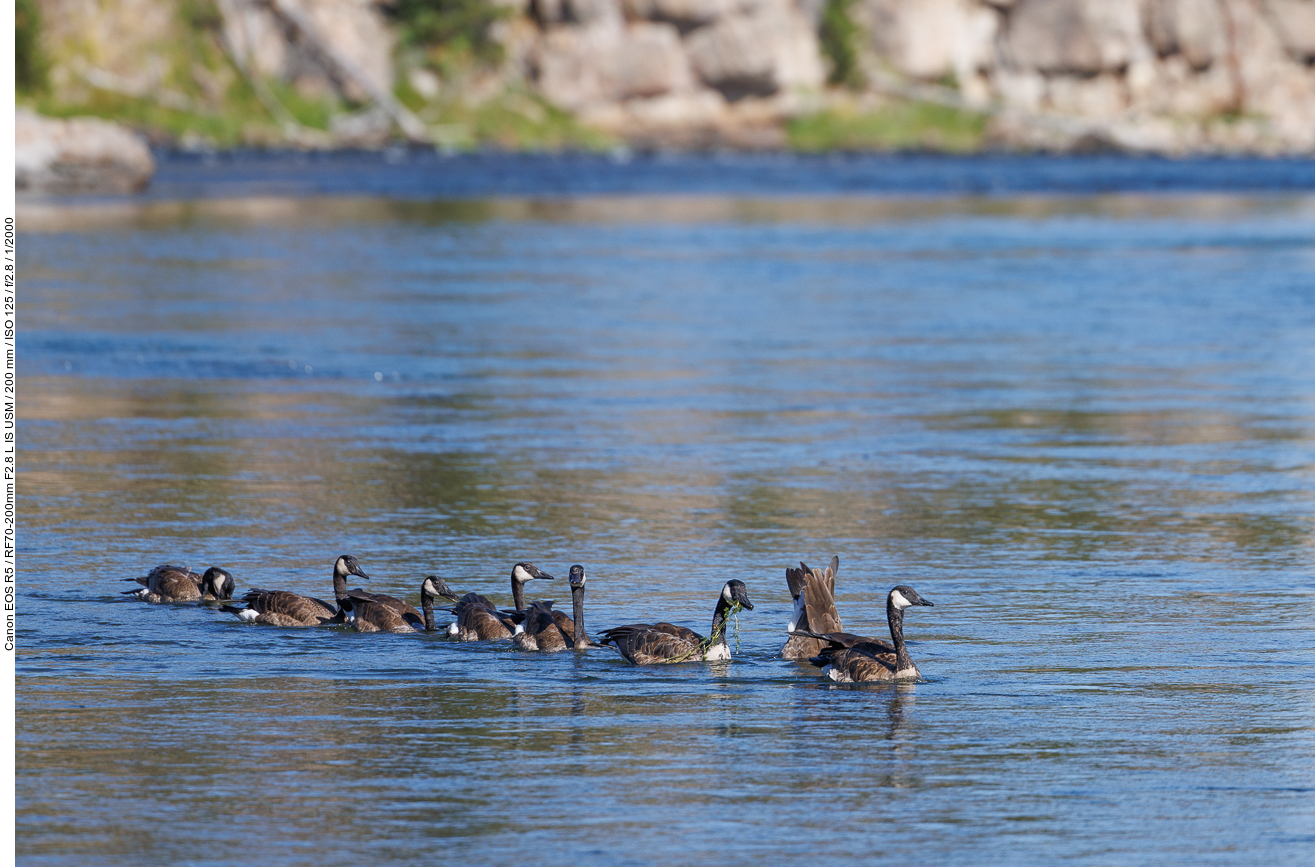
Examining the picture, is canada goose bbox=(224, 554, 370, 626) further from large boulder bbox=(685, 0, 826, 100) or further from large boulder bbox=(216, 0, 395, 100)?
large boulder bbox=(685, 0, 826, 100)

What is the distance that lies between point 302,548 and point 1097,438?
8.13m

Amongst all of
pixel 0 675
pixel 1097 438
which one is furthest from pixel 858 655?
pixel 1097 438

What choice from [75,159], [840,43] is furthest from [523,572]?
[840,43]

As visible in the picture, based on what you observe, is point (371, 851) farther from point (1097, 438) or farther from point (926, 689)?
point (1097, 438)

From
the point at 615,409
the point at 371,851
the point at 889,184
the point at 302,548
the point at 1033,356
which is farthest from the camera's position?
the point at 889,184

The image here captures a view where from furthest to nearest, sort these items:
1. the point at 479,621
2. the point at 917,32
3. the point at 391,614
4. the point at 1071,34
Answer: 1. the point at 1071,34
2. the point at 917,32
3. the point at 391,614
4. the point at 479,621

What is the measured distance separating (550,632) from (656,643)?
2.09 feet

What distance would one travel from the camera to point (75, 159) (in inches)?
2446

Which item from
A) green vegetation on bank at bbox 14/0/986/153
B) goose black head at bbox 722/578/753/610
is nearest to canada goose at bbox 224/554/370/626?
goose black head at bbox 722/578/753/610

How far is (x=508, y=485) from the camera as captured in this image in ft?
55.1

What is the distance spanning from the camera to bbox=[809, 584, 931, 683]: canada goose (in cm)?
1095

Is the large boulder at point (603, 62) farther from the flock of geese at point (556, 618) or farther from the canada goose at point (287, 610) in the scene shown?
the canada goose at point (287, 610)

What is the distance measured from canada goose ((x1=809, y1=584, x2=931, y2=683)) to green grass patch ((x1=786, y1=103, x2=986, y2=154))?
12242 centimetres

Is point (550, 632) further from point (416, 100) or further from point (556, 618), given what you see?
point (416, 100)
